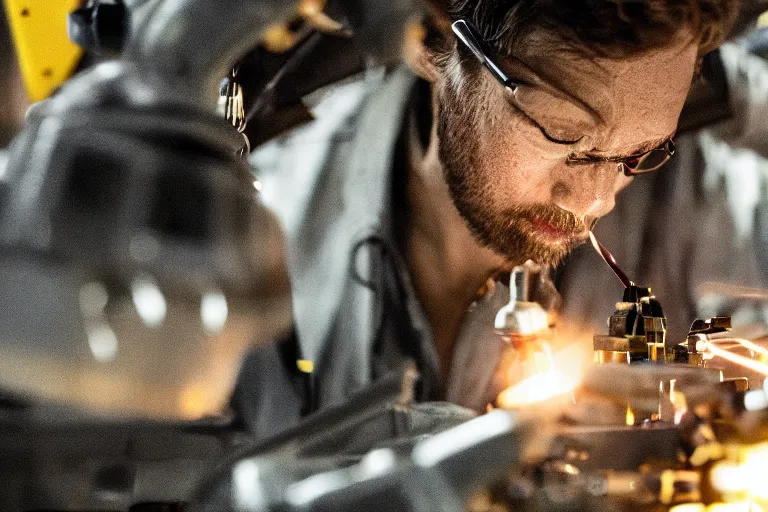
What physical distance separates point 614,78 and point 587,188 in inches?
8.1

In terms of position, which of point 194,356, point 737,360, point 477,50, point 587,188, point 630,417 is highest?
point 477,50

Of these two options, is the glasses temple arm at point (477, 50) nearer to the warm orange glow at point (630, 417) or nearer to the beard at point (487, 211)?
the beard at point (487, 211)

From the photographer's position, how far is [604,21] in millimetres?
914

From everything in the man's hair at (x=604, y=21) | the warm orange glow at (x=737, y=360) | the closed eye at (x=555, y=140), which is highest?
the man's hair at (x=604, y=21)

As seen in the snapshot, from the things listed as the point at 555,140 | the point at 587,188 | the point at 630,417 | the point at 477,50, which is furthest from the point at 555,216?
the point at 630,417

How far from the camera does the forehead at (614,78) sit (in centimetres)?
99

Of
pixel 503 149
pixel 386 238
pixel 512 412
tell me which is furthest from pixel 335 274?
pixel 512 412

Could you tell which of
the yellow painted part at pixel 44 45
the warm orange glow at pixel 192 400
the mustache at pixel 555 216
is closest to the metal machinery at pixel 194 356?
the warm orange glow at pixel 192 400

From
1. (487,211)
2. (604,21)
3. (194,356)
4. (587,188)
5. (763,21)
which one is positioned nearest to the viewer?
(194,356)

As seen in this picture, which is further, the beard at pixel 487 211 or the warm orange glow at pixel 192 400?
the beard at pixel 487 211

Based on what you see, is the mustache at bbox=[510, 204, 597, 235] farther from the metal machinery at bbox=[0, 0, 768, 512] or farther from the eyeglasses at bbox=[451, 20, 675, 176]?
the metal machinery at bbox=[0, 0, 768, 512]

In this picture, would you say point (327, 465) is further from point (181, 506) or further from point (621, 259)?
point (621, 259)

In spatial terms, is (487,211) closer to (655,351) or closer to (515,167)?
(515,167)

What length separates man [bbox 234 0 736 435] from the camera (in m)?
1.00
